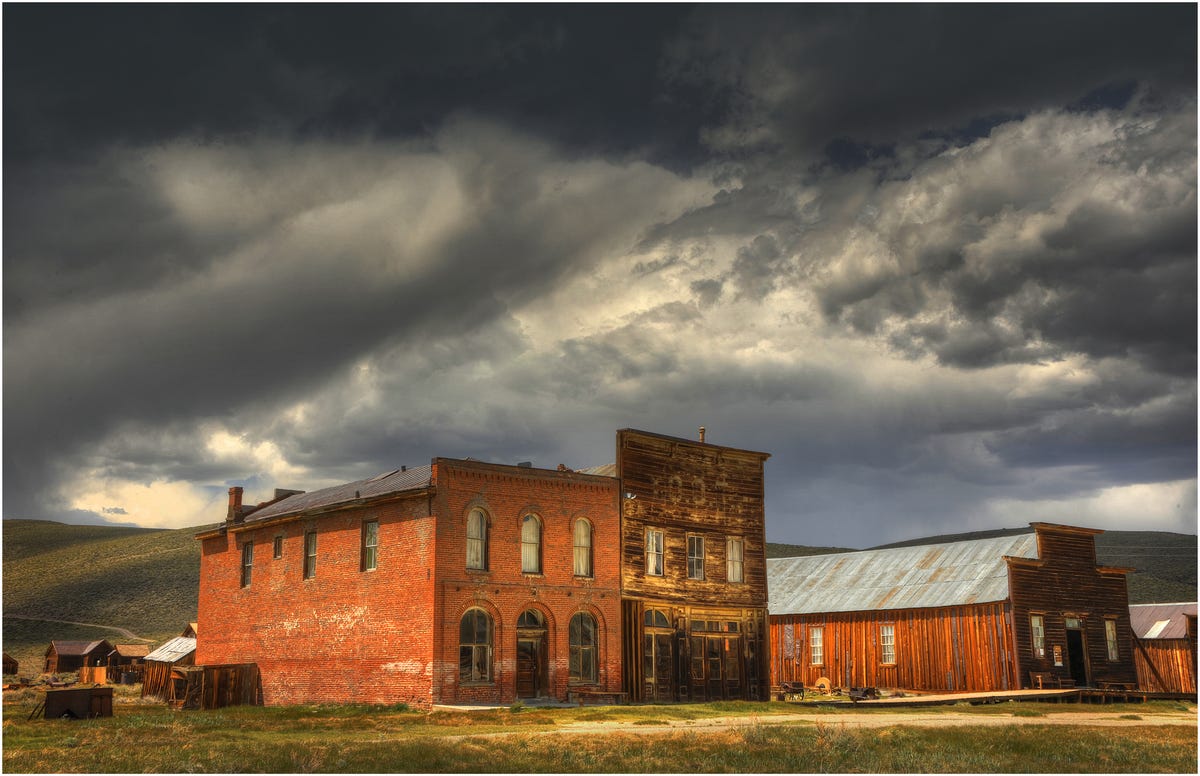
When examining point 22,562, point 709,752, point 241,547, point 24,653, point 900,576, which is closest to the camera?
point 709,752

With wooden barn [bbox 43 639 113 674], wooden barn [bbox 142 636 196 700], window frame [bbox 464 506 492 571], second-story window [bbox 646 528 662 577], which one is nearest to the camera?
window frame [bbox 464 506 492 571]

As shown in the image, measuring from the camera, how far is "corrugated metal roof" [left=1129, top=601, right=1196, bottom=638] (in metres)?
52.9

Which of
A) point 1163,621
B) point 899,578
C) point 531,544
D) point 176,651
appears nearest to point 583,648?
point 531,544

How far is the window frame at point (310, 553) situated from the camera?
127 feet

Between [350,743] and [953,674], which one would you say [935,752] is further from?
[953,674]

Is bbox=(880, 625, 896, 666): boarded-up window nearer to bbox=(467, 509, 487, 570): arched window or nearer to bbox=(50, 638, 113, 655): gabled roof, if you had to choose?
bbox=(467, 509, 487, 570): arched window

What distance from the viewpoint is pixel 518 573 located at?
3491 cm

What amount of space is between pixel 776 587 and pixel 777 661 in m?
4.59

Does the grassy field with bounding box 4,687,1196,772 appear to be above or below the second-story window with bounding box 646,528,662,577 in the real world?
below

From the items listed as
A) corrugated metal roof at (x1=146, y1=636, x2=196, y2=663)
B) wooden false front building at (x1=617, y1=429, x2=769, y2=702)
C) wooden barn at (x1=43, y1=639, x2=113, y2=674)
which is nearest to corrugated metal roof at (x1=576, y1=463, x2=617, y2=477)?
wooden false front building at (x1=617, y1=429, x2=769, y2=702)

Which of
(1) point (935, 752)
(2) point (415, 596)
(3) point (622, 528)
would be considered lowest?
(1) point (935, 752)

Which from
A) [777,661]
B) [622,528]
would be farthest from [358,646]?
[777,661]

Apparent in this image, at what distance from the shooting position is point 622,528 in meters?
37.6

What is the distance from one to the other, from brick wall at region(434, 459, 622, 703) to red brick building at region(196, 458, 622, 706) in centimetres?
4
